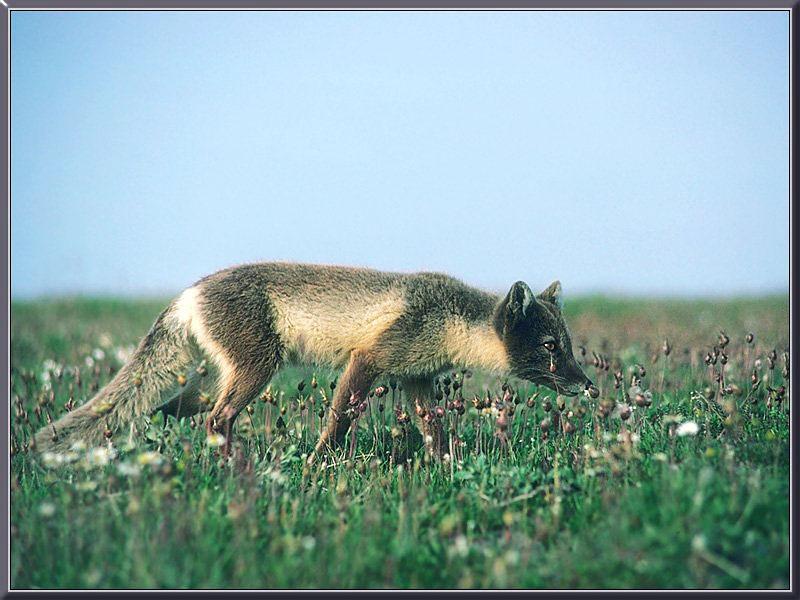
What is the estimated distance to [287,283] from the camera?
21.5 ft

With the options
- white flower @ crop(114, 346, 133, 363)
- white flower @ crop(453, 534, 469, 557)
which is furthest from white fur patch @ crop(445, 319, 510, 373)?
white flower @ crop(114, 346, 133, 363)

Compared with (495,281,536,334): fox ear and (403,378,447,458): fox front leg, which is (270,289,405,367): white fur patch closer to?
(403,378,447,458): fox front leg

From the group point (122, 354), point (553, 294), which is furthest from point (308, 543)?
point (122, 354)

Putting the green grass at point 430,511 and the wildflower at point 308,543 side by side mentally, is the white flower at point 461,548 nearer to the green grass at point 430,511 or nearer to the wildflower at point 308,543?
the green grass at point 430,511

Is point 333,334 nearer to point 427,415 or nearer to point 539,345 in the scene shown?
point 427,415

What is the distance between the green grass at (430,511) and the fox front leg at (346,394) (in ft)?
0.57

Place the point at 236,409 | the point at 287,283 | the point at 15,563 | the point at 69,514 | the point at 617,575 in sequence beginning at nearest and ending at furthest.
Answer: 1. the point at 617,575
2. the point at 15,563
3. the point at 69,514
4. the point at 236,409
5. the point at 287,283

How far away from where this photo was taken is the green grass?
378 centimetres

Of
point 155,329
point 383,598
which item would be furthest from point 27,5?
point 383,598

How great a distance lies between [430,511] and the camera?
15.0 ft

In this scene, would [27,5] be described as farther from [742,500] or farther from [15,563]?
[742,500]

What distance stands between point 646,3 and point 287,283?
3.62 meters

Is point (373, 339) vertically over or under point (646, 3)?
under

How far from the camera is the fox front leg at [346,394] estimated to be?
241 inches
